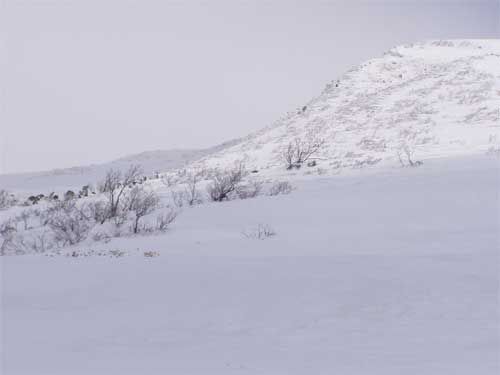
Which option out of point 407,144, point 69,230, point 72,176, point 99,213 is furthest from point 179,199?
point 72,176

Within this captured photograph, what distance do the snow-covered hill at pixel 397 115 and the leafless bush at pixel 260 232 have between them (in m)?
7.66

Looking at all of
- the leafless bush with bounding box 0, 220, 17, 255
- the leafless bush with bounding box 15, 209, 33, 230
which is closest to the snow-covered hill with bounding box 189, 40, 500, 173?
the leafless bush with bounding box 15, 209, 33, 230

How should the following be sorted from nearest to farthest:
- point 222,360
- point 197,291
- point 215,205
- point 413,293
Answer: point 222,360 → point 413,293 → point 197,291 → point 215,205

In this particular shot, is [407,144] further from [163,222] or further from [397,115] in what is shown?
[163,222]

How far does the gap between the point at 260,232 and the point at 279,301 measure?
3791mm

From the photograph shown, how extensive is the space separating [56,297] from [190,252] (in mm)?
2567

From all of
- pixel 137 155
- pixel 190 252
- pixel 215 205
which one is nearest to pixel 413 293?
pixel 190 252

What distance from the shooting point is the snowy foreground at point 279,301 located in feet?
14.4

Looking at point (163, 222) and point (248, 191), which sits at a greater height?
point (248, 191)

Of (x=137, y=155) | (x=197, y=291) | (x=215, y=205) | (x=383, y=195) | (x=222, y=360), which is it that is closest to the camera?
(x=222, y=360)

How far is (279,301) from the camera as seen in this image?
19.7 ft

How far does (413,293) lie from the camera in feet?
19.6

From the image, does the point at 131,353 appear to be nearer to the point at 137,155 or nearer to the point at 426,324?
the point at 426,324

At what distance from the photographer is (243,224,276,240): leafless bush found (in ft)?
31.6
